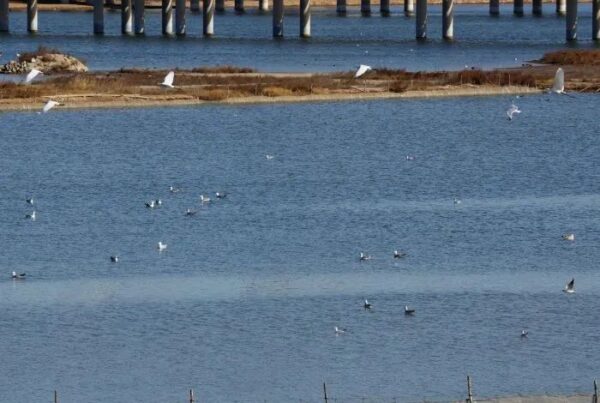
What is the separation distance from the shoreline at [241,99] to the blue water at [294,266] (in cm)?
707

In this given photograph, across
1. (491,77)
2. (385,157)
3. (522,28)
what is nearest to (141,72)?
(491,77)

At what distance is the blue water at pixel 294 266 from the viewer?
32906mm

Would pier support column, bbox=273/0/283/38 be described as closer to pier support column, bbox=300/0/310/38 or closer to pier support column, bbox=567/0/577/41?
pier support column, bbox=300/0/310/38

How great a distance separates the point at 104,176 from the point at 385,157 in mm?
12299

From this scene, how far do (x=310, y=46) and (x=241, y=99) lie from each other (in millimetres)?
58234

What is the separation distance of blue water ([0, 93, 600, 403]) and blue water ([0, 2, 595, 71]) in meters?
44.0

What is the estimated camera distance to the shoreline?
279ft

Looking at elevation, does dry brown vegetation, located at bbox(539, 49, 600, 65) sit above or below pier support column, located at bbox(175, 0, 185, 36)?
above

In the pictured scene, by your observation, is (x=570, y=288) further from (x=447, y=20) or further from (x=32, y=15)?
(x=32, y=15)

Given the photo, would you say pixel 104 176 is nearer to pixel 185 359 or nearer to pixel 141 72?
pixel 185 359

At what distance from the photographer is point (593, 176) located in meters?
63.2

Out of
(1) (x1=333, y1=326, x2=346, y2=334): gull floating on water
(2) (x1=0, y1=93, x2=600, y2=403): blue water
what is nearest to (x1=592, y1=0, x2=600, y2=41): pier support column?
(2) (x1=0, y1=93, x2=600, y2=403): blue water

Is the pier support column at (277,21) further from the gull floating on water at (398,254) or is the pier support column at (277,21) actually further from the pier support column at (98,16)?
the gull floating on water at (398,254)

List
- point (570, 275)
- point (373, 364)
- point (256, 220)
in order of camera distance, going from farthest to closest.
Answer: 1. point (256, 220)
2. point (570, 275)
3. point (373, 364)
